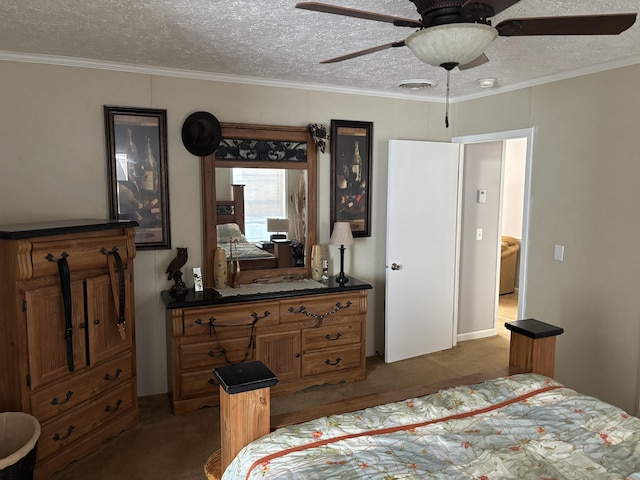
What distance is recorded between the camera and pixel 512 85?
379 cm

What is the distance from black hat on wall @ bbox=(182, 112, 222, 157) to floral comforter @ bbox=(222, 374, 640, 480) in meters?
2.39

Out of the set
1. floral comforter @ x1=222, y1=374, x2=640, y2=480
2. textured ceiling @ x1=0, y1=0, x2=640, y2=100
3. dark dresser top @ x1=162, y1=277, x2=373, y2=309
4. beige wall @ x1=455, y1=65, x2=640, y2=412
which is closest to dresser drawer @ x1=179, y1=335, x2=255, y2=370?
dark dresser top @ x1=162, y1=277, x2=373, y2=309

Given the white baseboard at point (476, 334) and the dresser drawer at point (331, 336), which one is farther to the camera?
the white baseboard at point (476, 334)

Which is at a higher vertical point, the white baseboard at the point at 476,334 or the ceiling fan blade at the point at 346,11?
the ceiling fan blade at the point at 346,11

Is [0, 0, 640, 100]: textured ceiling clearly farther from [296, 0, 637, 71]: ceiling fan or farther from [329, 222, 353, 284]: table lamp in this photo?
[329, 222, 353, 284]: table lamp

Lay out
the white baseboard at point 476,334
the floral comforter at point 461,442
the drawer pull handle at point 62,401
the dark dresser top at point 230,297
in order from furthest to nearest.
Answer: the white baseboard at point 476,334, the dark dresser top at point 230,297, the drawer pull handle at point 62,401, the floral comforter at point 461,442

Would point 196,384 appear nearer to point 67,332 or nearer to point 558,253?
point 67,332

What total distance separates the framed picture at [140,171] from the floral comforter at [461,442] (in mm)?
→ 2193

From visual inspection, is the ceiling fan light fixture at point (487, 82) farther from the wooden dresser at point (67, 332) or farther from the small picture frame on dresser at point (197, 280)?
the wooden dresser at point (67, 332)

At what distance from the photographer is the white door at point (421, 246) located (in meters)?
4.13

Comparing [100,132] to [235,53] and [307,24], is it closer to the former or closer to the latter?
[235,53]

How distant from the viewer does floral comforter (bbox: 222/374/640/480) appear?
1458mm

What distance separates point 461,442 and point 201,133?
275 centimetres

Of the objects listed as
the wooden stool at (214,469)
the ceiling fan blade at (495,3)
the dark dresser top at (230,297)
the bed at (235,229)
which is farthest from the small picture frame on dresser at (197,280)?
the ceiling fan blade at (495,3)
